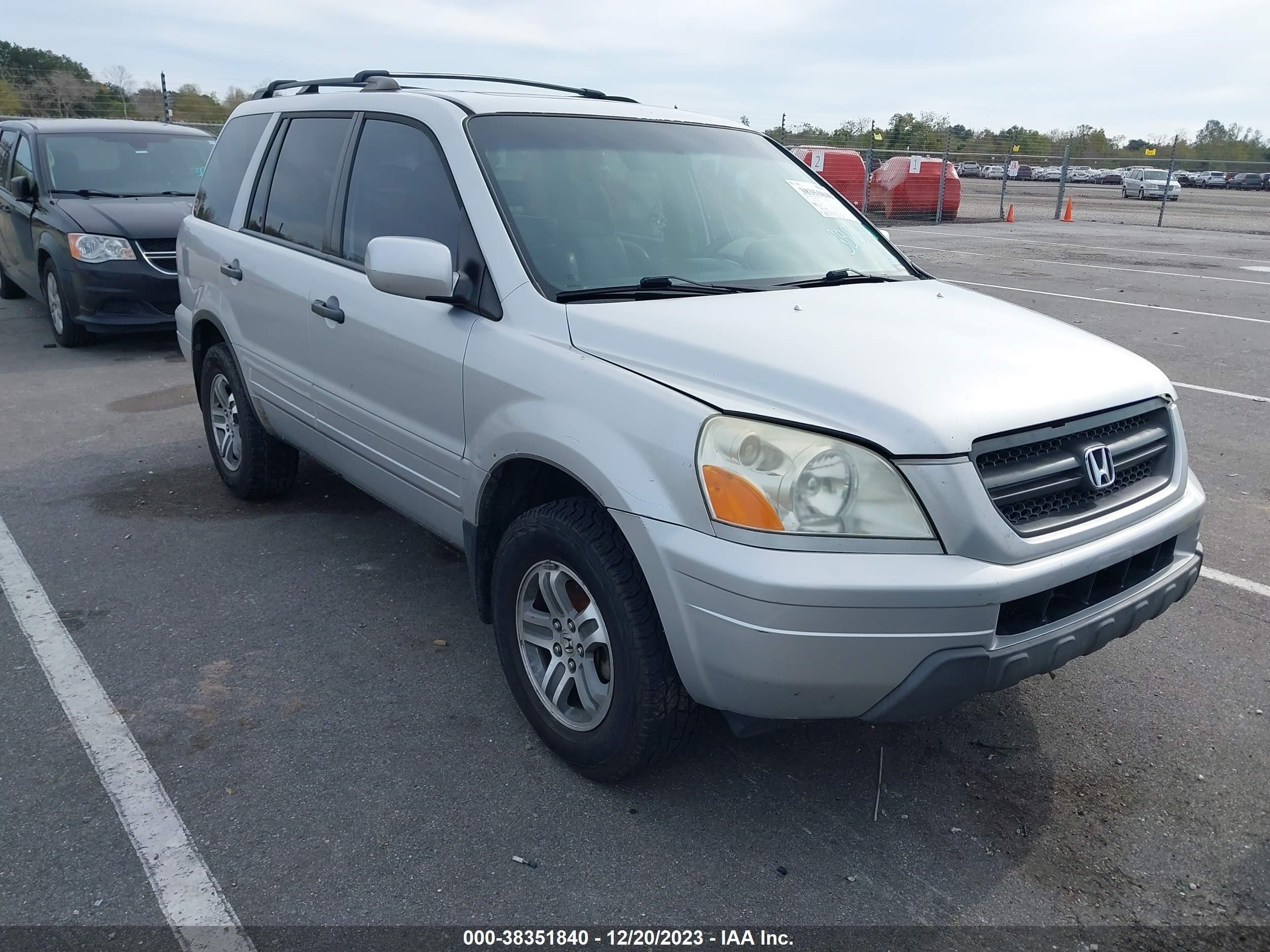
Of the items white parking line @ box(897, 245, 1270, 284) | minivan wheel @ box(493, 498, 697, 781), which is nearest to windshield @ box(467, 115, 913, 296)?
minivan wheel @ box(493, 498, 697, 781)

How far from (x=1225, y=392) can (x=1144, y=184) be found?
3562 centimetres

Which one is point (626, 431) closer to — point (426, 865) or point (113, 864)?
point (426, 865)

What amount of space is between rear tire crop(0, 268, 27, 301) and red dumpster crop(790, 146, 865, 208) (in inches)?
706

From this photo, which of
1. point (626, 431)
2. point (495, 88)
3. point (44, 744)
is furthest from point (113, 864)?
point (495, 88)

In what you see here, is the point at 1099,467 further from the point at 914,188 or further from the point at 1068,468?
the point at 914,188

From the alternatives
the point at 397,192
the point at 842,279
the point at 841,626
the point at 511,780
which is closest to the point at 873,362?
the point at 841,626

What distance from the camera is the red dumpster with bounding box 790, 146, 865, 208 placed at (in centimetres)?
2484

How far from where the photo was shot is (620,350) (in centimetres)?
273

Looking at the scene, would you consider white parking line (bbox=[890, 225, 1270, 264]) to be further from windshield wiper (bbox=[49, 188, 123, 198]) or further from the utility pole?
windshield wiper (bbox=[49, 188, 123, 198])

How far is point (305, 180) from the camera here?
431cm

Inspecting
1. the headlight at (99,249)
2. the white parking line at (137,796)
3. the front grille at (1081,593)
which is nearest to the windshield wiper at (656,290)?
the front grille at (1081,593)

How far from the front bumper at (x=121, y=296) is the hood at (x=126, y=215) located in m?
0.28

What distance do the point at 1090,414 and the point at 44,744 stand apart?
321 centimetres

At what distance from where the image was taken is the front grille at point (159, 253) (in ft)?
28.3
